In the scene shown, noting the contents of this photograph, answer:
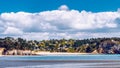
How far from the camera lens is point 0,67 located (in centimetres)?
7812

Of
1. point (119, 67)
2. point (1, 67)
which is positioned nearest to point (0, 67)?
point (1, 67)

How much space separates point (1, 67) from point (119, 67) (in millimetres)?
23171

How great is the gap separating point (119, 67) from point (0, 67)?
2332 centimetres

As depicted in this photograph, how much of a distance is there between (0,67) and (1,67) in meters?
0.25

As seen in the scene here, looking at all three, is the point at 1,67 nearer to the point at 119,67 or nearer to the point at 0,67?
the point at 0,67

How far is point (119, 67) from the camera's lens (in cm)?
7631

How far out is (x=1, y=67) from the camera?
78312 millimetres
